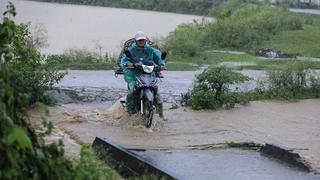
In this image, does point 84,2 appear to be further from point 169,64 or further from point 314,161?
point 314,161

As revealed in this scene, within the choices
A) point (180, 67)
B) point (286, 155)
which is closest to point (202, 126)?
point (286, 155)

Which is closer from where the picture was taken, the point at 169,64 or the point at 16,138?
the point at 16,138

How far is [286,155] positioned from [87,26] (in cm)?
3446

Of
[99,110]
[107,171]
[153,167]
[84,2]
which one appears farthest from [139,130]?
[84,2]

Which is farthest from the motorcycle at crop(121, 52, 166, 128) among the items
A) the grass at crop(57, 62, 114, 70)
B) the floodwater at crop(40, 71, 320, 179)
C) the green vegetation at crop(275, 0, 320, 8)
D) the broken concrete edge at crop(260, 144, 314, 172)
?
the green vegetation at crop(275, 0, 320, 8)

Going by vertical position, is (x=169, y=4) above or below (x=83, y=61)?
above

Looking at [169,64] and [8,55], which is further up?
[8,55]

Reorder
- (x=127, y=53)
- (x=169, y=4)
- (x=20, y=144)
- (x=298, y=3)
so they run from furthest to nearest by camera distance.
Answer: (x=298, y=3) → (x=169, y=4) → (x=127, y=53) → (x=20, y=144)

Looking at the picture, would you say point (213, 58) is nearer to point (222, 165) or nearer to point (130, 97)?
point (130, 97)

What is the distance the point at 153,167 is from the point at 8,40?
305cm

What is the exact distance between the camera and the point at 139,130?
387 inches

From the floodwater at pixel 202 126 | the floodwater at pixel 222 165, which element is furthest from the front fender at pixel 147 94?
the floodwater at pixel 222 165

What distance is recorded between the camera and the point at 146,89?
10.1m

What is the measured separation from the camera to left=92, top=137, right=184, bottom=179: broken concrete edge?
608 cm
